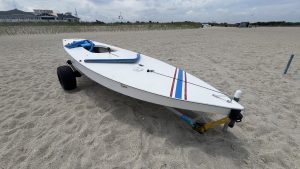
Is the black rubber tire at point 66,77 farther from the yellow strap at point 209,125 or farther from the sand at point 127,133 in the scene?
the yellow strap at point 209,125

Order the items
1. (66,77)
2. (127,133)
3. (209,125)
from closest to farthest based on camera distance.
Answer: (209,125), (127,133), (66,77)

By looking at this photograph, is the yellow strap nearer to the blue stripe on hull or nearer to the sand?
the sand

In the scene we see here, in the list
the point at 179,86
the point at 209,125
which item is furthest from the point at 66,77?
the point at 209,125

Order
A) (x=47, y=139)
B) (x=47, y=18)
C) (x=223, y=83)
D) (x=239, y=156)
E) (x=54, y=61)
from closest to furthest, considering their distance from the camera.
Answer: (x=239, y=156) → (x=47, y=139) → (x=223, y=83) → (x=54, y=61) → (x=47, y=18)

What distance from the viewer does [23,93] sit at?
4031 mm

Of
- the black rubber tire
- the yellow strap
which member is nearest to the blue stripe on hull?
the yellow strap

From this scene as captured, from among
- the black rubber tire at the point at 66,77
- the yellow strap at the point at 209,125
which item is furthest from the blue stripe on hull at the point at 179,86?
the black rubber tire at the point at 66,77

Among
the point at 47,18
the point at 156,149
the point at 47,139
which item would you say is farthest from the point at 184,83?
the point at 47,18

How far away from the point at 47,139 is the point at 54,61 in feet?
17.4

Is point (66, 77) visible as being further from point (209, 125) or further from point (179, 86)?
point (209, 125)

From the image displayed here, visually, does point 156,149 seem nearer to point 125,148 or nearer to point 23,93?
point 125,148

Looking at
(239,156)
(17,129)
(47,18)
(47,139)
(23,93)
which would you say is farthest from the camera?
(47,18)

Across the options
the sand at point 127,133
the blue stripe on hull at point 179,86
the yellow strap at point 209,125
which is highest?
the blue stripe on hull at point 179,86

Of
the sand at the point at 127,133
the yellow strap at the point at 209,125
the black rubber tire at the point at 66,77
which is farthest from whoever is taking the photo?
the black rubber tire at the point at 66,77
